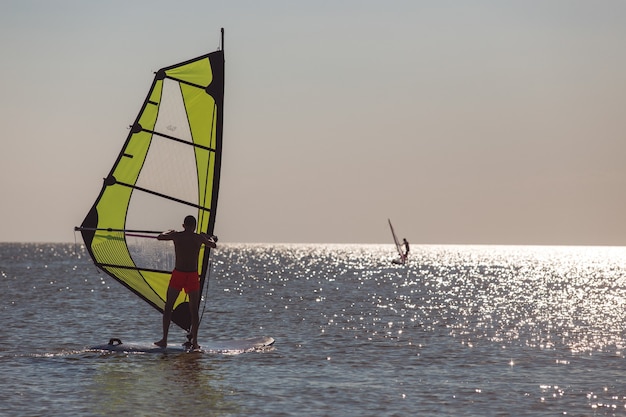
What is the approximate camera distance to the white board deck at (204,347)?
49.9ft

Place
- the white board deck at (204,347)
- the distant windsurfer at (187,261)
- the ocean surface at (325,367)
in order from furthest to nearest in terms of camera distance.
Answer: the white board deck at (204,347) → the distant windsurfer at (187,261) → the ocean surface at (325,367)

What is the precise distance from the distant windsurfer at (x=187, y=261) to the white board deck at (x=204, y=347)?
752mm

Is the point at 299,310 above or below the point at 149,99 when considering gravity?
below

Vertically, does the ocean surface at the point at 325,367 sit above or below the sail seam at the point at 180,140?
below

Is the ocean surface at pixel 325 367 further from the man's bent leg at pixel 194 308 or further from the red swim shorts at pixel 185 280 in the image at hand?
the red swim shorts at pixel 185 280

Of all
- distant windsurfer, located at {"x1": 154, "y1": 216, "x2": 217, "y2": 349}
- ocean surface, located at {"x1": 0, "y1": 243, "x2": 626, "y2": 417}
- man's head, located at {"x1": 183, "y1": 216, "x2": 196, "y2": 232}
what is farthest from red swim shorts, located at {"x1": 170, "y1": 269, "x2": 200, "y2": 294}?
ocean surface, located at {"x1": 0, "y1": 243, "x2": 626, "y2": 417}

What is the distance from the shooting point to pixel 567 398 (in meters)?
12.5

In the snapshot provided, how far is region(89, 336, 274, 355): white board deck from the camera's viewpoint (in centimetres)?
1522

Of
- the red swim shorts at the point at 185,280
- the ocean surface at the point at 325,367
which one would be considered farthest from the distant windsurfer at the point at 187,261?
the ocean surface at the point at 325,367

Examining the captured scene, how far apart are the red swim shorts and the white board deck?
1.09 meters

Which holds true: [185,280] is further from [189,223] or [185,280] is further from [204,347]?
[204,347]

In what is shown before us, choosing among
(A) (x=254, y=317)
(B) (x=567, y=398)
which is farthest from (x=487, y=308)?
(B) (x=567, y=398)

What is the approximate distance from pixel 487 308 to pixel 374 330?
10.3 m

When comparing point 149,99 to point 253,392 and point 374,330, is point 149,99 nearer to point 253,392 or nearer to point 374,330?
point 253,392
